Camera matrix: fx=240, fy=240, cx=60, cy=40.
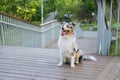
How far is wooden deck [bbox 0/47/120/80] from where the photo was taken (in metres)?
3.82

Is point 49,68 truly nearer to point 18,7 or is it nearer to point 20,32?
point 20,32

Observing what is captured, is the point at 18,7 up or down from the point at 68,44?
up

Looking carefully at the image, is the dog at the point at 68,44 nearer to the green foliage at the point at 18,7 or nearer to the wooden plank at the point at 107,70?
the wooden plank at the point at 107,70

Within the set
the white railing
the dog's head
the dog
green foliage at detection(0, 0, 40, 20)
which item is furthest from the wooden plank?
green foliage at detection(0, 0, 40, 20)

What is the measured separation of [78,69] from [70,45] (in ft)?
1.49

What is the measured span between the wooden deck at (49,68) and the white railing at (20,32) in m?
1.86

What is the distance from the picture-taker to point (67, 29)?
418 cm

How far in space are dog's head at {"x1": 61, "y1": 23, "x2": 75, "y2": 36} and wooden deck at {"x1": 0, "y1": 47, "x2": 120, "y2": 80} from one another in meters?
0.64

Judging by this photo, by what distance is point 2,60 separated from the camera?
4.92 metres

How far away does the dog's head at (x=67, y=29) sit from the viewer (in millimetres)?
4168

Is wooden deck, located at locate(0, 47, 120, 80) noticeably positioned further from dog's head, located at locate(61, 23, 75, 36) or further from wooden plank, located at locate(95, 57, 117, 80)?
dog's head, located at locate(61, 23, 75, 36)

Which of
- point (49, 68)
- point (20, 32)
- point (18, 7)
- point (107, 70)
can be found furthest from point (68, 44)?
point (18, 7)

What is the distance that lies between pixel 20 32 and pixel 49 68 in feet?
13.9

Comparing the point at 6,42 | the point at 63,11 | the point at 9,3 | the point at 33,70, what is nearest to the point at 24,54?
the point at 33,70
